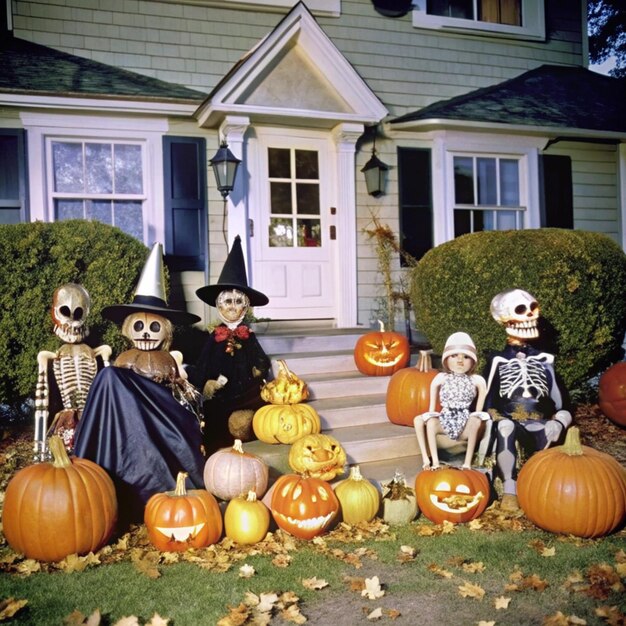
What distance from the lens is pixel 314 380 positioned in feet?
20.1

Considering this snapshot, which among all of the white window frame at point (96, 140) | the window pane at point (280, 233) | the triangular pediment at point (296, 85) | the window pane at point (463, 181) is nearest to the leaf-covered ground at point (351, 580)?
the white window frame at point (96, 140)

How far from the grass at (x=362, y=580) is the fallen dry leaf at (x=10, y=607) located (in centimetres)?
3

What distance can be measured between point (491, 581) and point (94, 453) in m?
2.39

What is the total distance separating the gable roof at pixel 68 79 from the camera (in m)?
6.72

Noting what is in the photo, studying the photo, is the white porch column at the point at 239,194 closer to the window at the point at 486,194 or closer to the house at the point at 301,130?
the house at the point at 301,130

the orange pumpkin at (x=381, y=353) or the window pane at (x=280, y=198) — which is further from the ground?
the window pane at (x=280, y=198)

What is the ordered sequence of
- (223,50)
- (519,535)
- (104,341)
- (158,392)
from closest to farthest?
1. (519,535)
2. (158,392)
3. (104,341)
4. (223,50)

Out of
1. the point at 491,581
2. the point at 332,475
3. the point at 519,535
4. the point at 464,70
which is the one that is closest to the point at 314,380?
the point at 332,475

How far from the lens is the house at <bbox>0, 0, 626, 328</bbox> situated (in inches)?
282

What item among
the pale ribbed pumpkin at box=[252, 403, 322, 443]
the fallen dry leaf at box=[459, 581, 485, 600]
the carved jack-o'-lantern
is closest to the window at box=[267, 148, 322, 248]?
the pale ribbed pumpkin at box=[252, 403, 322, 443]

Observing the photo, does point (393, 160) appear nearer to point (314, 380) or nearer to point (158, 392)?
point (314, 380)

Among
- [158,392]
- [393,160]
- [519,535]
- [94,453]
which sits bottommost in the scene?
[519,535]

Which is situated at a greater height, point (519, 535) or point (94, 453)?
point (94, 453)

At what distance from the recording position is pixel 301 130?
7902 millimetres
